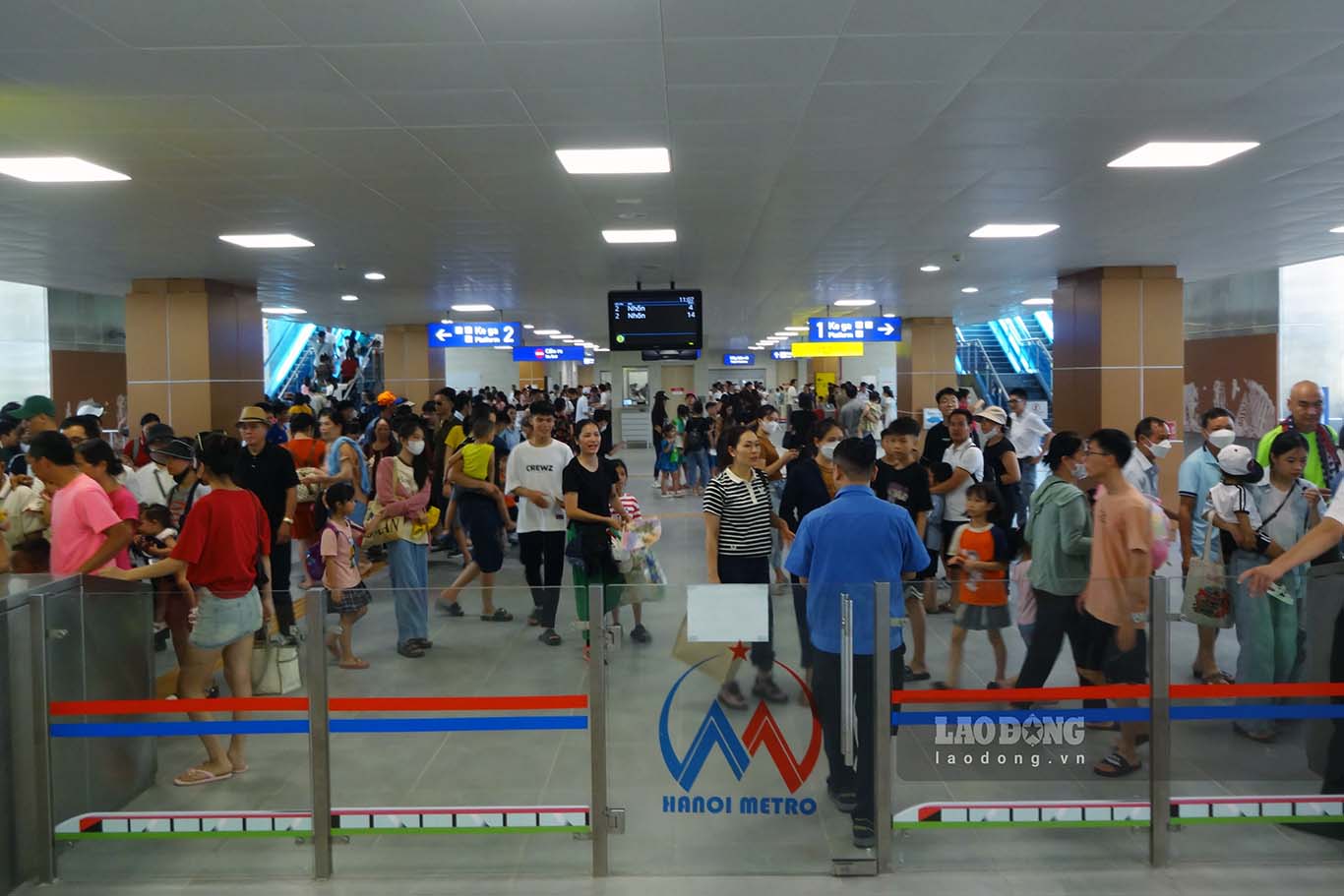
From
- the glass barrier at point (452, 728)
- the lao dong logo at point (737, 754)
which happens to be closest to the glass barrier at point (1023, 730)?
the lao dong logo at point (737, 754)

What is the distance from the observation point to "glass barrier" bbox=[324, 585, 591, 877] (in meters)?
4.24

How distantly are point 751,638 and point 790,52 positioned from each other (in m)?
2.90

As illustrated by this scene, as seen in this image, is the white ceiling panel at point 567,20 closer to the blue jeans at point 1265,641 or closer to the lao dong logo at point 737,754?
the lao dong logo at point 737,754

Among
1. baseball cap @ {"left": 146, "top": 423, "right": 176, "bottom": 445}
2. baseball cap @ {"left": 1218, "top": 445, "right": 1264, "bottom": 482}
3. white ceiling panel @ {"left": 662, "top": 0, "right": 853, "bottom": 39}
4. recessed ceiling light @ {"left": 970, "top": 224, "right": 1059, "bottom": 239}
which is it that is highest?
recessed ceiling light @ {"left": 970, "top": 224, "right": 1059, "bottom": 239}

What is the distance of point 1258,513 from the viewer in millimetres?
5539

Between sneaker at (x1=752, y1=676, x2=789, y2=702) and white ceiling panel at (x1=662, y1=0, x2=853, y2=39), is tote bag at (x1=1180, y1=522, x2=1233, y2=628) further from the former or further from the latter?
white ceiling panel at (x1=662, y1=0, x2=853, y2=39)

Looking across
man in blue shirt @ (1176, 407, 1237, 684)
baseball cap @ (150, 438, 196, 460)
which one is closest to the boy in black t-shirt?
man in blue shirt @ (1176, 407, 1237, 684)

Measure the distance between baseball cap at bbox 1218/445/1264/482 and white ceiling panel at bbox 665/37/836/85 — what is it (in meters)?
3.04

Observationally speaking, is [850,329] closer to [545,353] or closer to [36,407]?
[545,353]

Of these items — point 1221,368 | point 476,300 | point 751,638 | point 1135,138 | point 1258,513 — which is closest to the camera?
point 751,638

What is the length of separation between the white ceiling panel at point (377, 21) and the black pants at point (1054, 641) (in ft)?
11.9

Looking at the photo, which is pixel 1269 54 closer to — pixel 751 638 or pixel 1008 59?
pixel 1008 59

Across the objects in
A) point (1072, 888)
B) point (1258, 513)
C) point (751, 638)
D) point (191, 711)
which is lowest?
point (1072, 888)

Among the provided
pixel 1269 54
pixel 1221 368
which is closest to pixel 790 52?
pixel 1269 54
